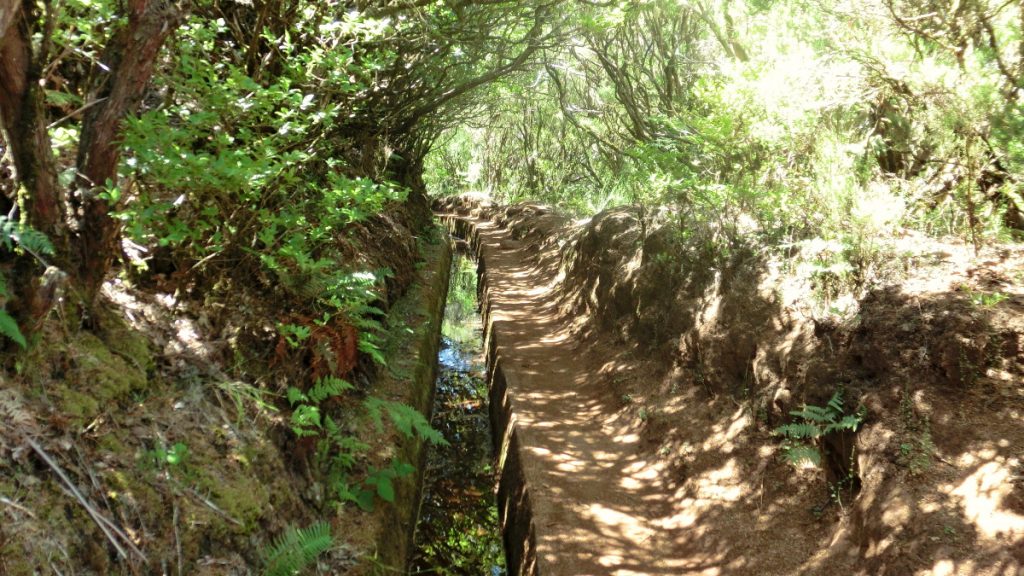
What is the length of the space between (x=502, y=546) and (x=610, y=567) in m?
1.74

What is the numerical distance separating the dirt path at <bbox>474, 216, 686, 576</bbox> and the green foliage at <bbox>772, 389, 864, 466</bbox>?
1.24 meters

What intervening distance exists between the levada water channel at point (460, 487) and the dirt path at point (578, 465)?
0.94m

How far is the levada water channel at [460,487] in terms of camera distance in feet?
20.3

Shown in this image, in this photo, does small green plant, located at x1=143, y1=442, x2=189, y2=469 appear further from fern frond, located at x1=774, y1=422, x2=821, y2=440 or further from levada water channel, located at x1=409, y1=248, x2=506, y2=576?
fern frond, located at x1=774, y1=422, x2=821, y2=440

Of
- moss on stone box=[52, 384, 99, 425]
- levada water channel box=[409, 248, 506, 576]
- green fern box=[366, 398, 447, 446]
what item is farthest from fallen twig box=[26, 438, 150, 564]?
levada water channel box=[409, 248, 506, 576]

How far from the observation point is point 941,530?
3.69m

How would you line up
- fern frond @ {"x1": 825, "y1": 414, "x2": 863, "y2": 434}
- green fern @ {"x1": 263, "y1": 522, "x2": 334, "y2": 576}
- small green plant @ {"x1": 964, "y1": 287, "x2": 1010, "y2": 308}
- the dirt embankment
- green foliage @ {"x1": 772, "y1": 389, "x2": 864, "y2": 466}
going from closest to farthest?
green fern @ {"x1": 263, "y1": 522, "x2": 334, "y2": 576}
the dirt embankment
small green plant @ {"x1": 964, "y1": 287, "x2": 1010, "y2": 308}
fern frond @ {"x1": 825, "y1": 414, "x2": 863, "y2": 434}
green foliage @ {"x1": 772, "y1": 389, "x2": 864, "y2": 466}

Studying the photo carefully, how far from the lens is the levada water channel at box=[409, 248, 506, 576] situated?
6180 mm

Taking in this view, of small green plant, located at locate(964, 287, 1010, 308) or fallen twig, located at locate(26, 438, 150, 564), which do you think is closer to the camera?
fallen twig, located at locate(26, 438, 150, 564)

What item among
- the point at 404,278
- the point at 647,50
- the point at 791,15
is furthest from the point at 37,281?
the point at 647,50

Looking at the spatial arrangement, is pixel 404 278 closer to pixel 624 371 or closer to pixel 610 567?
pixel 624 371

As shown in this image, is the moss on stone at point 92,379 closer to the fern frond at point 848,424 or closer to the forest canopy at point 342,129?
the forest canopy at point 342,129

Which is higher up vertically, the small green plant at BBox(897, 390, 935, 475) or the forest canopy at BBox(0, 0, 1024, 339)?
the forest canopy at BBox(0, 0, 1024, 339)

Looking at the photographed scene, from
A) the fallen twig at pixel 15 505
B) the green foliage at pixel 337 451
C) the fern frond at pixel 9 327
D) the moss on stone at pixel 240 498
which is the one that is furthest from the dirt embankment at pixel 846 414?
the fern frond at pixel 9 327
